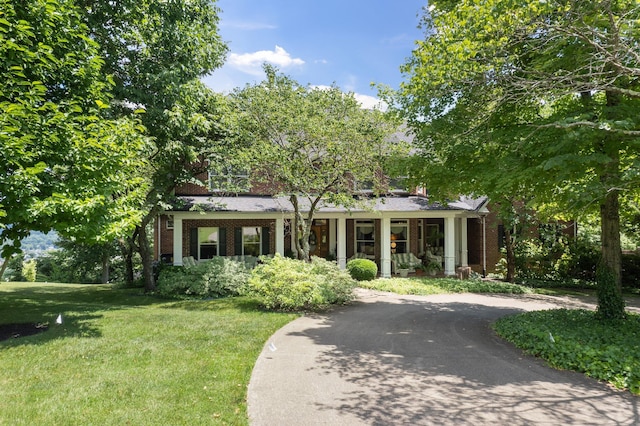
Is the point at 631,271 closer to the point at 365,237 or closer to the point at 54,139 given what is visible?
the point at 365,237

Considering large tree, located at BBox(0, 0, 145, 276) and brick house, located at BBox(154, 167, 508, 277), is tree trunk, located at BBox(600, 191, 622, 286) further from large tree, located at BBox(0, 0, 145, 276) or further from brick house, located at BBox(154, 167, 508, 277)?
large tree, located at BBox(0, 0, 145, 276)

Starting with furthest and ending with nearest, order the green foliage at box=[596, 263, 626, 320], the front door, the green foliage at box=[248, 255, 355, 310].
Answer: the front door < the green foliage at box=[248, 255, 355, 310] < the green foliage at box=[596, 263, 626, 320]

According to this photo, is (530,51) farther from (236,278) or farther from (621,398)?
(236,278)

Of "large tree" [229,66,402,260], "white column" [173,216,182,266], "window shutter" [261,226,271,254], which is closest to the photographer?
"large tree" [229,66,402,260]

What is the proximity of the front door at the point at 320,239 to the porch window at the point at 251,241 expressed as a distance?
339cm

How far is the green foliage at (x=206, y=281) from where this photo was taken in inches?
559

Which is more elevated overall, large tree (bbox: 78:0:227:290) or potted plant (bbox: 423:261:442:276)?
large tree (bbox: 78:0:227:290)

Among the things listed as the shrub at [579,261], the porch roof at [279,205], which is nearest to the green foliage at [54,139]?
the porch roof at [279,205]

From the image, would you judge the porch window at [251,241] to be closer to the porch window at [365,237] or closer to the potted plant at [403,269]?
the porch window at [365,237]

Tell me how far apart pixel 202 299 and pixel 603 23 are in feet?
45.4

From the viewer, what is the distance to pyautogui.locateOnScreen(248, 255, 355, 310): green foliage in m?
10.9

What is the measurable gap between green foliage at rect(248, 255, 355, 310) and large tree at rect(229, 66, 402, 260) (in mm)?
2645

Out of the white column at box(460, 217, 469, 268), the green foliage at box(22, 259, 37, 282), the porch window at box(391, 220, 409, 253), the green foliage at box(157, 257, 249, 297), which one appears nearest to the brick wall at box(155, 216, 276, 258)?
the green foliage at box(157, 257, 249, 297)

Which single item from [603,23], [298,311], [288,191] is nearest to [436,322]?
[298,311]
